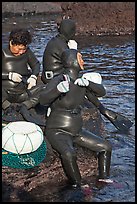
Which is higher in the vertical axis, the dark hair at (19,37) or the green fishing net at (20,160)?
the dark hair at (19,37)

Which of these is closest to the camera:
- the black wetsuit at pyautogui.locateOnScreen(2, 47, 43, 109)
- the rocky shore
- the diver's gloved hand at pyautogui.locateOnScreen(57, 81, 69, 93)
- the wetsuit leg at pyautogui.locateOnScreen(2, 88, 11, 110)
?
the diver's gloved hand at pyautogui.locateOnScreen(57, 81, 69, 93)

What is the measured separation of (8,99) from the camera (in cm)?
888

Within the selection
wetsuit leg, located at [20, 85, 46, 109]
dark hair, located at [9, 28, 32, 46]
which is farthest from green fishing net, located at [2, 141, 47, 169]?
dark hair, located at [9, 28, 32, 46]

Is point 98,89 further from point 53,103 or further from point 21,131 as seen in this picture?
point 21,131

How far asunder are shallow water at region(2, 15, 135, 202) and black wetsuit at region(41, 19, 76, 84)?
5.96ft

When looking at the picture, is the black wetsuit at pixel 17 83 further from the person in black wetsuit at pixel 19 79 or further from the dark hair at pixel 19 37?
the dark hair at pixel 19 37

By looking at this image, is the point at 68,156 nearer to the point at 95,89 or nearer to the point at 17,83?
the point at 95,89

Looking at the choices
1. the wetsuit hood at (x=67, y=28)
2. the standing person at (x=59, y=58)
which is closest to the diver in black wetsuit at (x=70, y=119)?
the standing person at (x=59, y=58)

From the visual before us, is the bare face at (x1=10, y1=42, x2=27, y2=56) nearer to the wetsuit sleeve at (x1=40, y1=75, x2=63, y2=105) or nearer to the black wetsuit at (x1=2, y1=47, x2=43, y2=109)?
the black wetsuit at (x1=2, y1=47, x2=43, y2=109)

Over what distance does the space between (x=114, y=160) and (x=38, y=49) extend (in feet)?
42.1

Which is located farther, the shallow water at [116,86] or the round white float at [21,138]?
the shallow water at [116,86]

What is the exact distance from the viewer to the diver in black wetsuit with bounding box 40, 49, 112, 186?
6734 mm

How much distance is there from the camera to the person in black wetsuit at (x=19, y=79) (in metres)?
8.55

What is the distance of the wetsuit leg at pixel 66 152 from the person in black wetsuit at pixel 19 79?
5.37 ft
